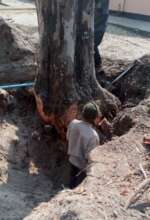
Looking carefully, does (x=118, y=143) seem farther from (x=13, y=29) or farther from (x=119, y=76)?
(x=13, y=29)

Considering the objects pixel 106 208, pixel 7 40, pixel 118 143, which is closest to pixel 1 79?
pixel 7 40

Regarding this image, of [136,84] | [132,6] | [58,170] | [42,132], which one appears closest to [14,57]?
[42,132]

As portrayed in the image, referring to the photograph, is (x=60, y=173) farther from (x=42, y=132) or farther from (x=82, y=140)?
(x=82, y=140)

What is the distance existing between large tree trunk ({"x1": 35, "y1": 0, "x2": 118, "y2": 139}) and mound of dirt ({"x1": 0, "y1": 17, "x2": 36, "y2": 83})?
1.07m

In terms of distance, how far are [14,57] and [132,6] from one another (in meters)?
8.12

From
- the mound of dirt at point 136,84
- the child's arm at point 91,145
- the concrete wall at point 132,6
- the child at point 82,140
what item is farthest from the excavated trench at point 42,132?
the concrete wall at point 132,6

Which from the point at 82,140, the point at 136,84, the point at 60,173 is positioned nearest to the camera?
the point at 82,140

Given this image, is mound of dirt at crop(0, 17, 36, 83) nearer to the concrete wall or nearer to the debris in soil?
the debris in soil

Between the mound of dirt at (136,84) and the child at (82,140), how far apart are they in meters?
1.82

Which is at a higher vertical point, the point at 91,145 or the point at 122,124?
the point at 91,145

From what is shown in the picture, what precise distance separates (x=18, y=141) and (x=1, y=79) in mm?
1243

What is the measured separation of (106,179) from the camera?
4.34 m

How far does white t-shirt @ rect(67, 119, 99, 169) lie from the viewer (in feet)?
16.2

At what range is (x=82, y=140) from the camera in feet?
16.4
